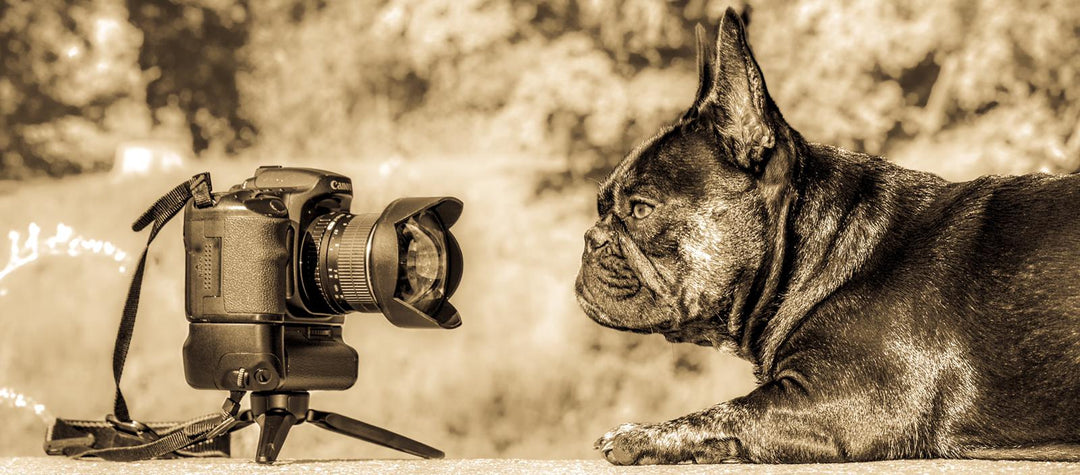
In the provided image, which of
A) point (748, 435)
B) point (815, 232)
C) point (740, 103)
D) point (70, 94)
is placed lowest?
point (748, 435)

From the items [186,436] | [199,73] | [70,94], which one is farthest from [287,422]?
[70,94]

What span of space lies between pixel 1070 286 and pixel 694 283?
1.33 ft

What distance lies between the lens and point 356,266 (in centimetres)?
124

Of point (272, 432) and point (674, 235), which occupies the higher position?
point (674, 235)

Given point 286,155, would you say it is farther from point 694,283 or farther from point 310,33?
point 694,283

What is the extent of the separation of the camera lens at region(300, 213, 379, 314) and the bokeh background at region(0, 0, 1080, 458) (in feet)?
2.70

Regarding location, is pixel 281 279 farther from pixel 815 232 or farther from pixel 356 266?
pixel 815 232

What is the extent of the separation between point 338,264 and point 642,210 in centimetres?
38

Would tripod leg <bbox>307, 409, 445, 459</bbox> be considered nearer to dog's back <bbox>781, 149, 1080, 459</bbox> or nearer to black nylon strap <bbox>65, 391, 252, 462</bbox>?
black nylon strap <bbox>65, 391, 252, 462</bbox>

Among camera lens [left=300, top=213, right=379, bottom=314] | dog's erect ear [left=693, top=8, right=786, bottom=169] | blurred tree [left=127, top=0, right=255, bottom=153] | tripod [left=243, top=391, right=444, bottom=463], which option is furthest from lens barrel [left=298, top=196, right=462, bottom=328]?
blurred tree [left=127, top=0, right=255, bottom=153]

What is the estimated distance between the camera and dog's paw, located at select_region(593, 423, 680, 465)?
1087 mm

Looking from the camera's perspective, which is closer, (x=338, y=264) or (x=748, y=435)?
(x=748, y=435)

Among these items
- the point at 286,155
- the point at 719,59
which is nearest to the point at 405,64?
the point at 286,155

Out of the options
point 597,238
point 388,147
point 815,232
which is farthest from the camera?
point 388,147
